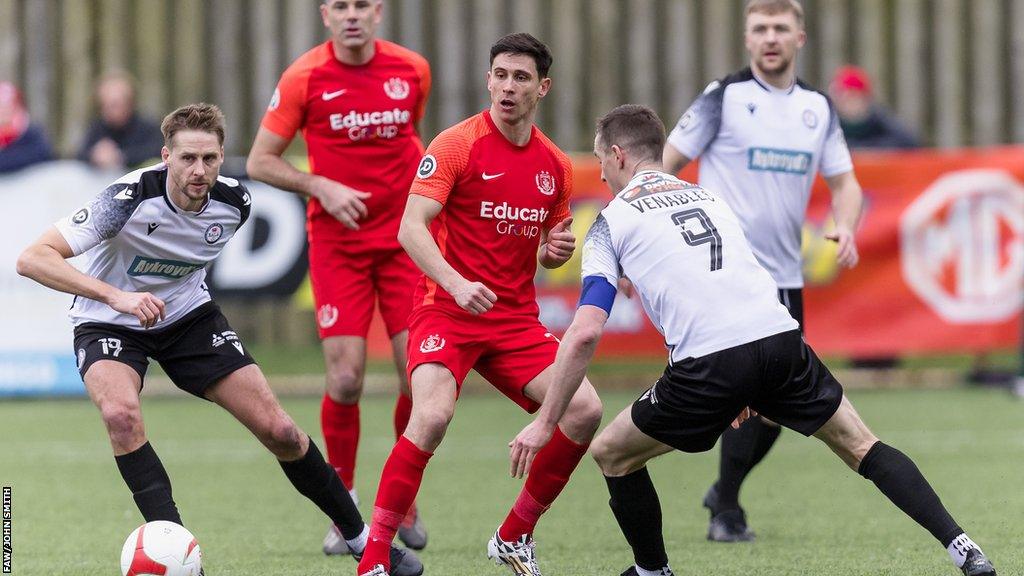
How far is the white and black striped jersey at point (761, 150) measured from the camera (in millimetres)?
7199

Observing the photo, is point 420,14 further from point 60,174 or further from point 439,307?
point 439,307

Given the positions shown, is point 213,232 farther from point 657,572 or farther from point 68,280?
point 657,572

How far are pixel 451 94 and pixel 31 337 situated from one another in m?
5.01

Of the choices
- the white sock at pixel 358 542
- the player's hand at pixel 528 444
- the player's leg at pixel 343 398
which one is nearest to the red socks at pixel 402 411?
the player's leg at pixel 343 398

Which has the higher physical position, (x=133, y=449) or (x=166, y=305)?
(x=166, y=305)

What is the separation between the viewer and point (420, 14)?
51.2 feet

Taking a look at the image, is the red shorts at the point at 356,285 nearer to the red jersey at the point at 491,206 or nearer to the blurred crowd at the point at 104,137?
the red jersey at the point at 491,206

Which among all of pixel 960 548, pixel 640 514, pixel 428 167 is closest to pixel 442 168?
pixel 428 167

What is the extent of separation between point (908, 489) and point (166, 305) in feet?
9.91

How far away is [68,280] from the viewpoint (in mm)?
5848

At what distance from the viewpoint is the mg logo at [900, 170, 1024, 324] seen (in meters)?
12.4

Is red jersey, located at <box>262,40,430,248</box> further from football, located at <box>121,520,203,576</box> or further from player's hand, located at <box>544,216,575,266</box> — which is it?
football, located at <box>121,520,203,576</box>

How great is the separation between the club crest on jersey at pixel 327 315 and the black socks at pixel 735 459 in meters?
1.90

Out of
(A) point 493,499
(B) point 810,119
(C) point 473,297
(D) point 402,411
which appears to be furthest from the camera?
(A) point 493,499
